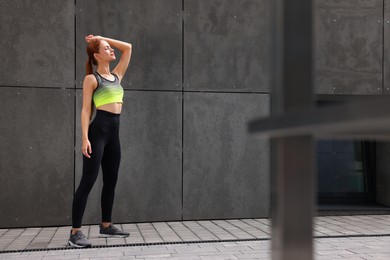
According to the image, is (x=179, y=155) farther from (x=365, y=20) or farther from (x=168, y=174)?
(x=365, y=20)

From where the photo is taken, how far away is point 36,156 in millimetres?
5586

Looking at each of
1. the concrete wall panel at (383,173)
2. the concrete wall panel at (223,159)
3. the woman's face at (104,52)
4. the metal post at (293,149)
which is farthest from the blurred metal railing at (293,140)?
the concrete wall panel at (383,173)

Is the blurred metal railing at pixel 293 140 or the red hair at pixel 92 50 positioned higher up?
the red hair at pixel 92 50

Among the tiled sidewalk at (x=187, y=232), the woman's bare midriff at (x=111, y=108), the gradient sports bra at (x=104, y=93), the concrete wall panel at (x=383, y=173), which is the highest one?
the gradient sports bra at (x=104, y=93)

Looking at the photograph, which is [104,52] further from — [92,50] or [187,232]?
[187,232]

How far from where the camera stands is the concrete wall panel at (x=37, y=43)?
5566 mm

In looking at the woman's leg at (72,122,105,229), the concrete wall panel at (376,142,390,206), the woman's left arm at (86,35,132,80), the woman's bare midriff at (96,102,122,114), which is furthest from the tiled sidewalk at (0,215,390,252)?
the woman's left arm at (86,35,132,80)

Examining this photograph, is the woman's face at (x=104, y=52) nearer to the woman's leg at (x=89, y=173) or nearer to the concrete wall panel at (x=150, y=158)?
the woman's leg at (x=89, y=173)

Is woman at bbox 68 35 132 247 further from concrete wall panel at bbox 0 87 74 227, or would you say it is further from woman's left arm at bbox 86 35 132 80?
concrete wall panel at bbox 0 87 74 227

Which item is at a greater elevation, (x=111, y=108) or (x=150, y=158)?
(x=111, y=108)

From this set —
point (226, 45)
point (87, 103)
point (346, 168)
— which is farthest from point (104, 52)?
point (346, 168)

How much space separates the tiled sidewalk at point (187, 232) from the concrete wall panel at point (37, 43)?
1.61 metres

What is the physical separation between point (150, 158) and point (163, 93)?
0.75 meters

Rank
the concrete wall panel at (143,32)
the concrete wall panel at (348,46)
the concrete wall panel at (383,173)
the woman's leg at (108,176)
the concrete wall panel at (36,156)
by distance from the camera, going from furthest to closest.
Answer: the concrete wall panel at (383,173) < the concrete wall panel at (348,46) < the concrete wall panel at (143,32) < the concrete wall panel at (36,156) < the woman's leg at (108,176)
